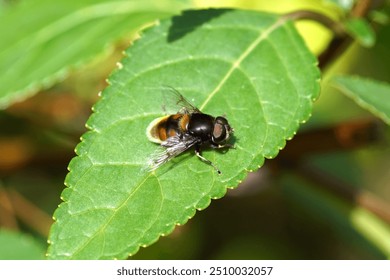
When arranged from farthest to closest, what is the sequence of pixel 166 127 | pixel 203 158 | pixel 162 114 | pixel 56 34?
pixel 56 34, pixel 166 127, pixel 162 114, pixel 203 158

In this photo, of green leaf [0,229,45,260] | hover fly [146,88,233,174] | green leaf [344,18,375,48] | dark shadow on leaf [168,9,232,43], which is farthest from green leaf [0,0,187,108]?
green leaf [344,18,375,48]

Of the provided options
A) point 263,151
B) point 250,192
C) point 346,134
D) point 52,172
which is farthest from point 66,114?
point 263,151

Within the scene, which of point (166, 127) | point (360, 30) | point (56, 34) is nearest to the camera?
point (166, 127)

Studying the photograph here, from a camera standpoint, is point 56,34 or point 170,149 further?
point 56,34

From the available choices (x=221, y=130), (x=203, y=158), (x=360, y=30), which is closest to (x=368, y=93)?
(x=360, y=30)

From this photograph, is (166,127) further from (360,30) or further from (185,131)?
(360,30)

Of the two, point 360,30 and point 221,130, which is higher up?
point 360,30

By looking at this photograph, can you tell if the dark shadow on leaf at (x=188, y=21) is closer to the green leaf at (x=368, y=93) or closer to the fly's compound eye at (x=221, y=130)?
the fly's compound eye at (x=221, y=130)
